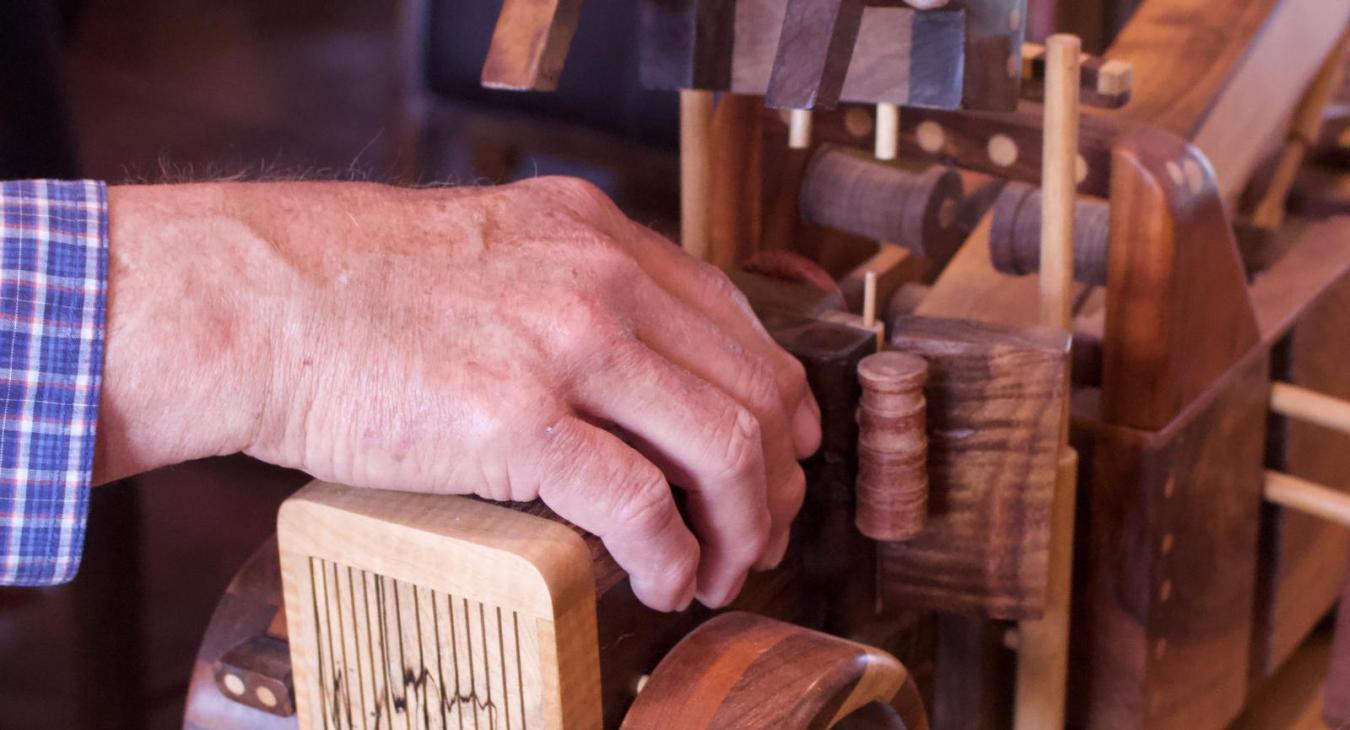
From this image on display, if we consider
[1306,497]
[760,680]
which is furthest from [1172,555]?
[760,680]

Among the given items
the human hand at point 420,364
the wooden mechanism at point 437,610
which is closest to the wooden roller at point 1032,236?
Answer: the human hand at point 420,364

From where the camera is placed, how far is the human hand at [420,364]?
563 millimetres

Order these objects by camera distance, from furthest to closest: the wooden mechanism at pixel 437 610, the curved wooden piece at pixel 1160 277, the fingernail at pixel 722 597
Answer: the curved wooden piece at pixel 1160 277
the fingernail at pixel 722 597
the wooden mechanism at pixel 437 610

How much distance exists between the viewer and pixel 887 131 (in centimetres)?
78

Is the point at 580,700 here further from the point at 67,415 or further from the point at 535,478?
the point at 67,415

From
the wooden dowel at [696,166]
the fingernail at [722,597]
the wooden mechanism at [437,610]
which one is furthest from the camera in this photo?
the wooden dowel at [696,166]

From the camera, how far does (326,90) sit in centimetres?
160

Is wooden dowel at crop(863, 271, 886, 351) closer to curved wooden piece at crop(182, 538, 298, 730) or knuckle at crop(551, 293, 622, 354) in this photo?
knuckle at crop(551, 293, 622, 354)

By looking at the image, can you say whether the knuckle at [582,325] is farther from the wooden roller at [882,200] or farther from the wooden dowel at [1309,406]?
the wooden dowel at [1309,406]

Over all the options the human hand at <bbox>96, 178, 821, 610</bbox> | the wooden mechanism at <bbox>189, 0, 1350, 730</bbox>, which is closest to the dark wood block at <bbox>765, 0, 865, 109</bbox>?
the wooden mechanism at <bbox>189, 0, 1350, 730</bbox>

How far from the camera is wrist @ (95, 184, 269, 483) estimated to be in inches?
22.0

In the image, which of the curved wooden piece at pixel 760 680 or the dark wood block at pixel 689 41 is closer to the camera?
the curved wooden piece at pixel 760 680

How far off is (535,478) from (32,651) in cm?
103

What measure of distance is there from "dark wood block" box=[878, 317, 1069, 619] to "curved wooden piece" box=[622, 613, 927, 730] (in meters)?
0.11
